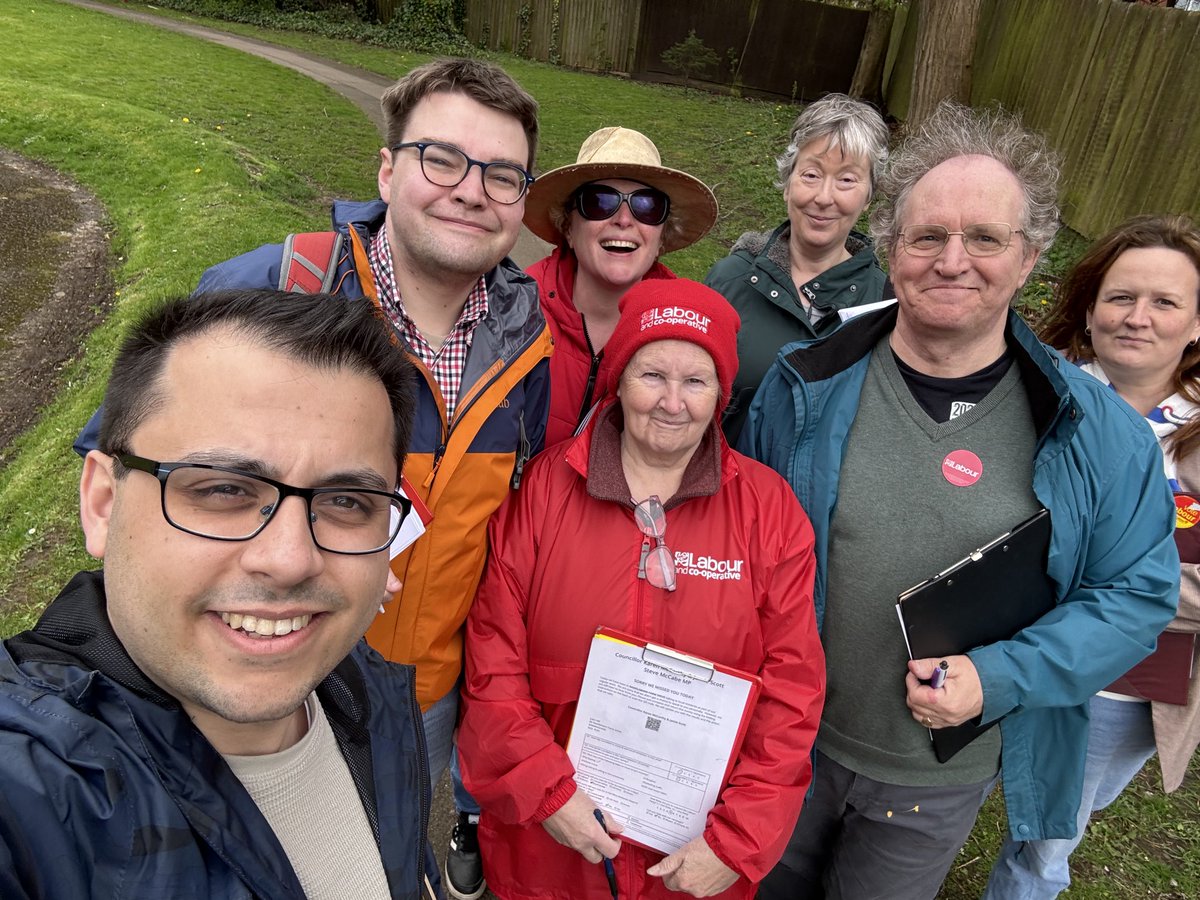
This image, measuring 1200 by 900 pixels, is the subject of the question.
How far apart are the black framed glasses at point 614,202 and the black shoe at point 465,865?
99.1 inches

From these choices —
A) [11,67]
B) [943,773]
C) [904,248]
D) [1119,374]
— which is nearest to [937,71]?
[1119,374]

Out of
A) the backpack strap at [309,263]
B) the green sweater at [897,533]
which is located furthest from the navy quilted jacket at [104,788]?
the green sweater at [897,533]

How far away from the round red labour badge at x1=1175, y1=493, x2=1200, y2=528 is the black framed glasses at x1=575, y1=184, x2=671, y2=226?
6.97 feet

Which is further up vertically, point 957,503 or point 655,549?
point 957,503

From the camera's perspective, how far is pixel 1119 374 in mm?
2615

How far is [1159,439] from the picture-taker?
2537mm

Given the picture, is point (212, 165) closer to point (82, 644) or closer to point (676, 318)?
point (676, 318)

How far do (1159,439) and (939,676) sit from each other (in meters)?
1.34

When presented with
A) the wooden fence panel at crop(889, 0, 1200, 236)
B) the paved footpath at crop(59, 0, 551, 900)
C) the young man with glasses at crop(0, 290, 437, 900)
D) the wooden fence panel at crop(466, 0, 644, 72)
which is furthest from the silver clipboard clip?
the wooden fence panel at crop(466, 0, 644, 72)

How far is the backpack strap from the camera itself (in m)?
1.98

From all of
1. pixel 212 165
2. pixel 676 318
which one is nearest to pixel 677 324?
pixel 676 318

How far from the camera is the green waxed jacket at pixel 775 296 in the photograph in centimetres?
293

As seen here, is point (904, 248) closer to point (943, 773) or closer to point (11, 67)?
point (943, 773)

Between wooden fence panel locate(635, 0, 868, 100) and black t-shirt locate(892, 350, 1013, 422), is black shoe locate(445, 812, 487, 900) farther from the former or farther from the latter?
wooden fence panel locate(635, 0, 868, 100)
